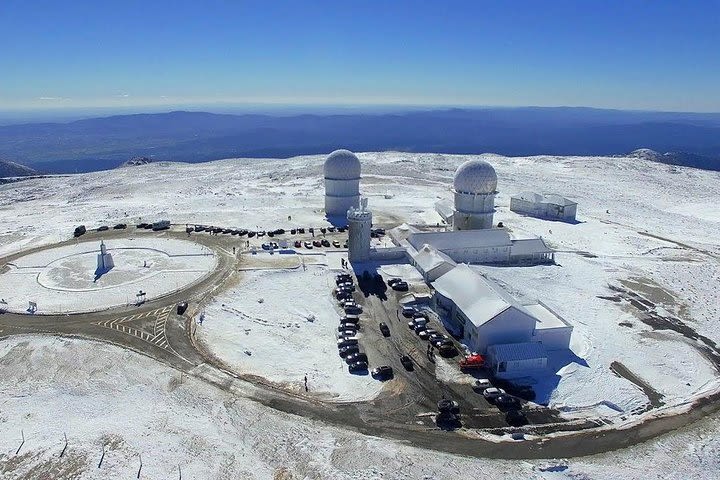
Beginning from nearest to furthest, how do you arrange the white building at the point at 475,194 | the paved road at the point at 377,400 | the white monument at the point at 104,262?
1. the paved road at the point at 377,400
2. the white monument at the point at 104,262
3. the white building at the point at 475,194

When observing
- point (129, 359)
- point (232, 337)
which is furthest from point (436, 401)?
point (129, 359)

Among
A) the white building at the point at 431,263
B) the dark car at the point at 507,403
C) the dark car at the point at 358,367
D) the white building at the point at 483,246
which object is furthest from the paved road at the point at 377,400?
the white building at the point at 483,246

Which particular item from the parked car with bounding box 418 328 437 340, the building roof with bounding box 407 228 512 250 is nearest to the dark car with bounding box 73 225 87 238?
the building roof with bounding box 407 228 512 250

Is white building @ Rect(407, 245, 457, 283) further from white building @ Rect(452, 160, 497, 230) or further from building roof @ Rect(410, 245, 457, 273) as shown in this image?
white building @ Rect(452, 160, 497, 230)

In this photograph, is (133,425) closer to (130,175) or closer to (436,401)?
(436,401)

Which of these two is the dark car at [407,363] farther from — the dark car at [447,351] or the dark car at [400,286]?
the dark car at [400,286]

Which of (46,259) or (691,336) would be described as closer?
(691,336)

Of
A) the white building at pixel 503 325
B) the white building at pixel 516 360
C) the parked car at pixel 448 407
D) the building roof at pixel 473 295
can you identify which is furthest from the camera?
the building roof at pixel 473 295
